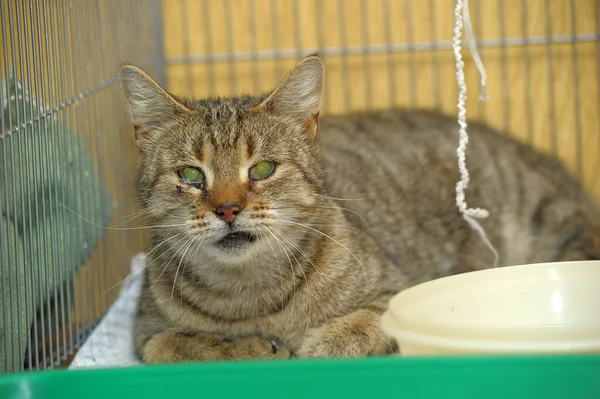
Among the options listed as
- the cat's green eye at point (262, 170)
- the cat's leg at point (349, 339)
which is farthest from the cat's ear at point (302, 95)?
the cat's leg at point (349, 339)

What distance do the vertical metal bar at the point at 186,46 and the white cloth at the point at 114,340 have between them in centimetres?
70

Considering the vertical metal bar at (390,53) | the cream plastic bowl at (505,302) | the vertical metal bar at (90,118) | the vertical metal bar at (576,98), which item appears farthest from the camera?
the vertical metal bar at (390,53)

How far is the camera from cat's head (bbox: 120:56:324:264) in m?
1.71

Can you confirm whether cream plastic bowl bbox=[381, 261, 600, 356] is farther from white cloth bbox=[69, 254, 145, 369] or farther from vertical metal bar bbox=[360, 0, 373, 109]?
vertical metal bar bbox=[360, 0, 373, 109]

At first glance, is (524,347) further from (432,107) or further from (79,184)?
(432,107)

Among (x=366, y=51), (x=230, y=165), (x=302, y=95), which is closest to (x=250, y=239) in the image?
(x=230, y=165)

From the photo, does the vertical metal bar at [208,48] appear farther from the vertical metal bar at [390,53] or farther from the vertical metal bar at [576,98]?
the vertical metal bar at [576,98]

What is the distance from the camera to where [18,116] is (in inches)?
67.6

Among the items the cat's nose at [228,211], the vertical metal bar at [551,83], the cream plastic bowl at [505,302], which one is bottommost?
the cream plastic bowl at [505,302]

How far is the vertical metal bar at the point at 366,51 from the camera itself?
108 inches

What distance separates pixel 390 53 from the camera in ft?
9.07

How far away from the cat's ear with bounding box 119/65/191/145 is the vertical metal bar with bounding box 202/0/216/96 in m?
0.95

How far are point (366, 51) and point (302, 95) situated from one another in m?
0.94

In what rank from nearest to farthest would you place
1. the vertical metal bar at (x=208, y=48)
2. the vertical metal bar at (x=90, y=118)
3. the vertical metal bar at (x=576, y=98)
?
the vertical metal bar at (x=90, y=118)
the vertical metal bar at (x=576, y=98)
the vertical metal bar at (x=208, y=48)
